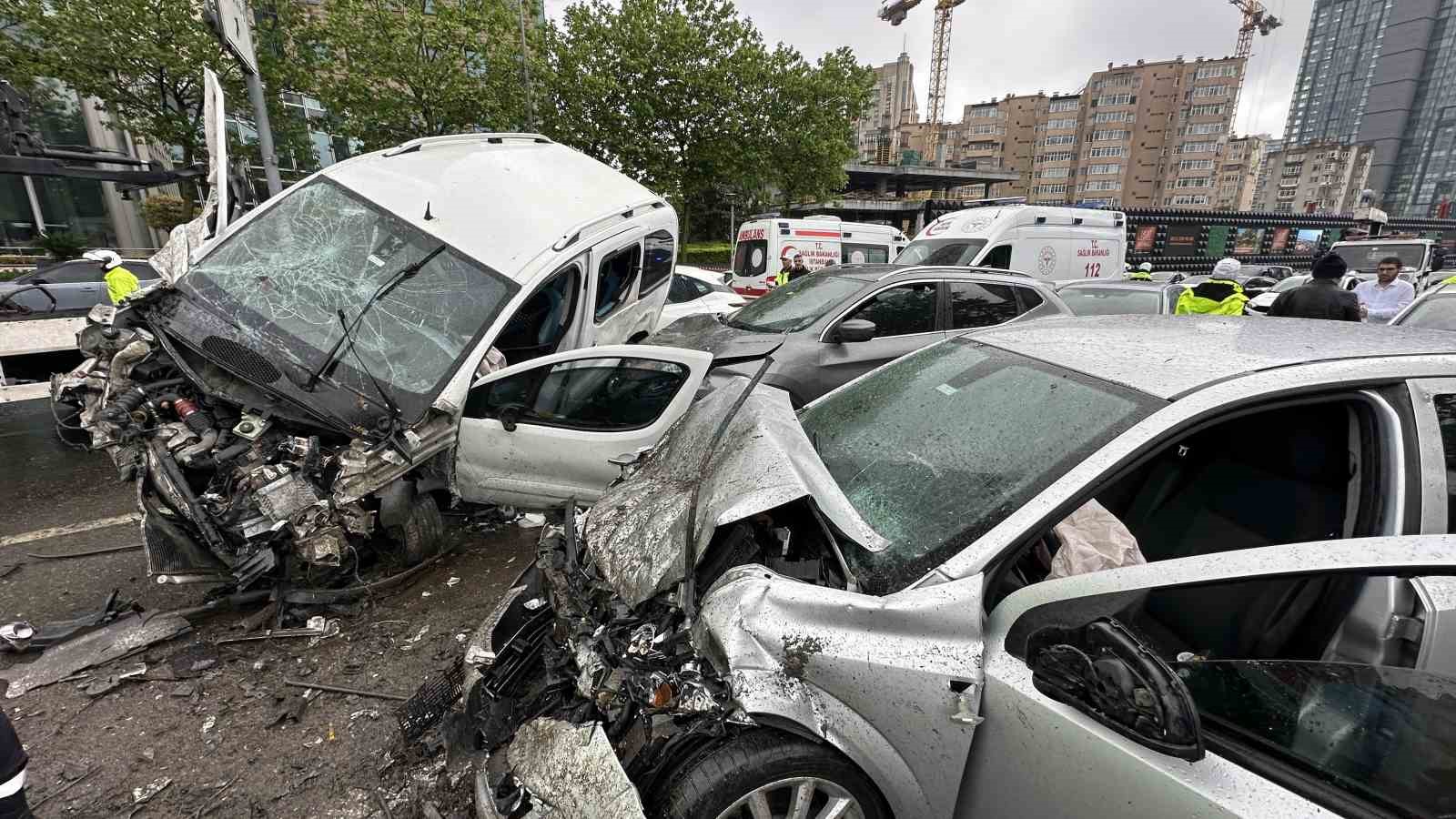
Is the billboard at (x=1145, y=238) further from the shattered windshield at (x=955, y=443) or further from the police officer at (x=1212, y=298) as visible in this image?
the shattered windshield at (x=955, y=443)

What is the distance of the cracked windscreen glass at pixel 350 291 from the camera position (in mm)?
3357

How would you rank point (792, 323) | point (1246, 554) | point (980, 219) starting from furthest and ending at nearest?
point (980, 219) < point (792, 323) < point (1246, 554)

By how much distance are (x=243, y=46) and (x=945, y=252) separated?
30.5 ft

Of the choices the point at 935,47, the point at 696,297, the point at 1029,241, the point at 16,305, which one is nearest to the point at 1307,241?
the point at 1029,241

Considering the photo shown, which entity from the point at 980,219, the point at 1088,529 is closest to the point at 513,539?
the point at 1088,529

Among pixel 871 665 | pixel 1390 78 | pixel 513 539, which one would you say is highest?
pixel 1390 78

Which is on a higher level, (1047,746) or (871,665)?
(871,665)

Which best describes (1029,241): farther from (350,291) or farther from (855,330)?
(350,291)

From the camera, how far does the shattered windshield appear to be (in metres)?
1.61

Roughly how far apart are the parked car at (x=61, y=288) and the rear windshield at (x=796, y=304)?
532cm

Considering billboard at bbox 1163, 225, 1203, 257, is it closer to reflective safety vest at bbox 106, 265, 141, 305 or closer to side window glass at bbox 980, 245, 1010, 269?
side window glass at bbox 980, 245, 1010, 269

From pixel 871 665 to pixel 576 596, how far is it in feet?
3.24

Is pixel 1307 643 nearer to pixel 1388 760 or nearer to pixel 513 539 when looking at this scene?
pixel 1388 760

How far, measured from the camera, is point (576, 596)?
1944mm
